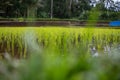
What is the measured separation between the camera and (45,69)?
1.73 ft

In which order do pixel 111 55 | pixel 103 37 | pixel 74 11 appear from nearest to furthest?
pixel 111 55 → pixel 103 37 → pixel 74 11

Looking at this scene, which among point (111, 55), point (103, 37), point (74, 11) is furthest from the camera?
point (74, 11)

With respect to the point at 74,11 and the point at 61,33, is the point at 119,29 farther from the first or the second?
the point at 74,11

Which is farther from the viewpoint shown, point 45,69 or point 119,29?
point 119,29

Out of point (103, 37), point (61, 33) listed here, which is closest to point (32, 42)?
point (61, 33)

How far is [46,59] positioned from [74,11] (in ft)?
89.6

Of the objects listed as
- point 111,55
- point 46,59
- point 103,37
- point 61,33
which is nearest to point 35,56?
point 46,59

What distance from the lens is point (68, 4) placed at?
93.4 feet

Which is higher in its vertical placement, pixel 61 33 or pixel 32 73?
pixel 32 73

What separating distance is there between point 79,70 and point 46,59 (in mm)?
55

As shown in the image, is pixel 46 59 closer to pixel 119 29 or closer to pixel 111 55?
pixel 111 55

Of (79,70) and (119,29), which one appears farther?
(119,29)

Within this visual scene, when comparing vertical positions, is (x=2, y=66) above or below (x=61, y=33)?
above

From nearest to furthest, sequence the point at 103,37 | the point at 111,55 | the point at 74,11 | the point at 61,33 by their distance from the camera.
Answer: the point at 111,55 → the point at 61,33 → the point at 103,37 → the point at 74,11
